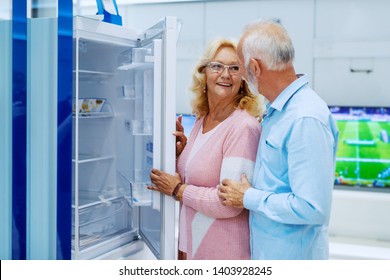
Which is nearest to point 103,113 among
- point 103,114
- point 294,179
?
point 103,114

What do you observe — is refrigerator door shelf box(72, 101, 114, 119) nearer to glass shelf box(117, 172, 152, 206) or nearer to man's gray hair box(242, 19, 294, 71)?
glass shelf box(117, 172, 152, 206)

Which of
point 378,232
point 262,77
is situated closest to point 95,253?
point 262,77

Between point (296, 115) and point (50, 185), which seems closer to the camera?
point (296, 115)

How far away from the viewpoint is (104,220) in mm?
2125

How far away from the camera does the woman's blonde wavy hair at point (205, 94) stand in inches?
66.6

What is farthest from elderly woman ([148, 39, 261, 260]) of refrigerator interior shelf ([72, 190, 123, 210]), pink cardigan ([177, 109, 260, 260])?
refrigerator interior shelf ([72, 190, 123, 210])

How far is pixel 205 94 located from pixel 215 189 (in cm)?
45

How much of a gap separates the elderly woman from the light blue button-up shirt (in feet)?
0.26

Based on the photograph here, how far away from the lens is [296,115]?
1.36 meters

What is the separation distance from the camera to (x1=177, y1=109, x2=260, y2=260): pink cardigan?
156cm

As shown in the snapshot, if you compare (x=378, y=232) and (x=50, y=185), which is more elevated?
(x=50, y=185)

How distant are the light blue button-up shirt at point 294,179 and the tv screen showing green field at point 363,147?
2.12 m
